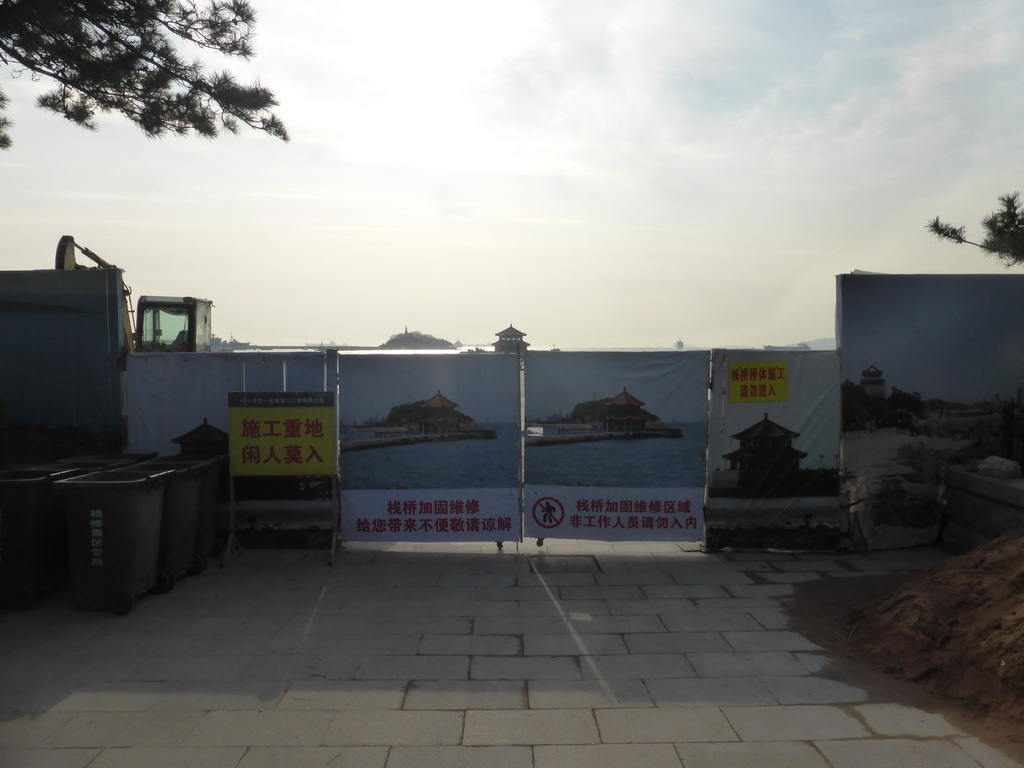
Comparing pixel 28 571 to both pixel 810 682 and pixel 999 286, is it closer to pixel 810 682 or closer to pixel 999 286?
pixel 810 682

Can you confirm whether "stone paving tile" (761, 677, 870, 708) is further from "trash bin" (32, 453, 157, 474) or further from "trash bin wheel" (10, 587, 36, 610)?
"trash bin" (32, 453, 157, 474)

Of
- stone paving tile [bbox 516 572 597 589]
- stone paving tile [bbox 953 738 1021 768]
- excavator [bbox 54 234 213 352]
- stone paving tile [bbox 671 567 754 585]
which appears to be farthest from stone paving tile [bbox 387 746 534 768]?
excavator [bbox 54 234 213 352]

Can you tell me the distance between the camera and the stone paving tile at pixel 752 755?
4301mm

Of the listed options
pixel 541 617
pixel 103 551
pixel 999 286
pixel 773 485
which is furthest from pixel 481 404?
pixel 999 286

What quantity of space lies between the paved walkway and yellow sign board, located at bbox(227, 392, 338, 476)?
1.22 metres

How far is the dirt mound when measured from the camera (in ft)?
16.7

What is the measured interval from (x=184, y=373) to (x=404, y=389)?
264cm

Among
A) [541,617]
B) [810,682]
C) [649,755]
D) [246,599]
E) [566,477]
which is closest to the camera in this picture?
[649,755]

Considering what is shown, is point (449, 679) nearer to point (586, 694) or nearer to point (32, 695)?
point (586, 694)

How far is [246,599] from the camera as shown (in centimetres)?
731

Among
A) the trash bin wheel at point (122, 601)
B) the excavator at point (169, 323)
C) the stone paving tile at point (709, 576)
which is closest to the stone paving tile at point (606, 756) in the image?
the stone paving tile at point (709, 576)

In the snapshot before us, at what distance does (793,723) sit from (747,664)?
946mm

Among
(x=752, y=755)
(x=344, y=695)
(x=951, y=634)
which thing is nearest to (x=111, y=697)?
(x=344, y=695)

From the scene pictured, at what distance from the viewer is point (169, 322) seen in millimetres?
14844
